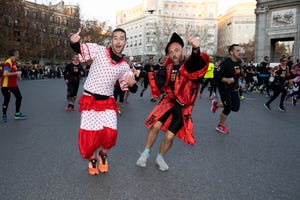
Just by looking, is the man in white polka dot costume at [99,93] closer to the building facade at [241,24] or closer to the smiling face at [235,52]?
the smiling face at [235,52]

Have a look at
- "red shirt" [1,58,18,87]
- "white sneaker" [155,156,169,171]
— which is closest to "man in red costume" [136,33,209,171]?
"white sneaker" [155,156,169,171]

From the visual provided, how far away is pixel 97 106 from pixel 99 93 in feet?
0.56

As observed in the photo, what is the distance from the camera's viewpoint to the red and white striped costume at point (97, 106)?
3520mm

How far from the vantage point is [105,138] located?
11.9 ft

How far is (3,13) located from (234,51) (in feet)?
117

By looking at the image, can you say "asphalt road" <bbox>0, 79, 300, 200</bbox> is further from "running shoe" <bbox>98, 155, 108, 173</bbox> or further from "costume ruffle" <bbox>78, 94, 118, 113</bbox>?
"costume ruffle" <bbox>78, 94, 118, 113</bbox>

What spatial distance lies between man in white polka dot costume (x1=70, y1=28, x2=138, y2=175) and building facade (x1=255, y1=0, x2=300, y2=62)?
2528 cm

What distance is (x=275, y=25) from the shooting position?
1023 inches

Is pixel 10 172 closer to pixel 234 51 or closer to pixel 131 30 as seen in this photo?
pixel 234 51

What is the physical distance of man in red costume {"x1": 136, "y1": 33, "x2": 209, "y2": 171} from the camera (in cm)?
370

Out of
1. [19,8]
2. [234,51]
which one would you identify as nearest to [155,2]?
[19,8]

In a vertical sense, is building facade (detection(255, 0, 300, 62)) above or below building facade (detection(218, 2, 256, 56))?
below

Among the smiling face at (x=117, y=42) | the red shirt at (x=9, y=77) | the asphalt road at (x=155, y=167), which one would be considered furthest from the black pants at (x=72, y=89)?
the smiling face at (x=117, y=42)

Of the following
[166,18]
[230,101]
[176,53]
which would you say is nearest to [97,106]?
[176,53]
